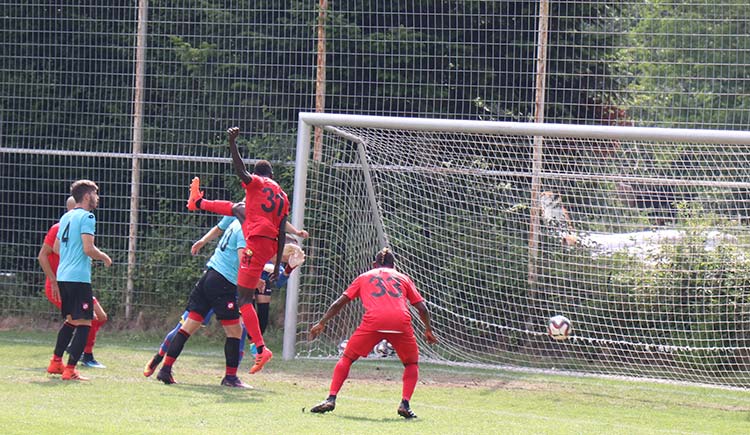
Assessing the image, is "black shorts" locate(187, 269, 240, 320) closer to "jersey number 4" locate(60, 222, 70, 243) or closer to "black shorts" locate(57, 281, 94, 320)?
"black shorts" locate(57, 281, 94, 320)

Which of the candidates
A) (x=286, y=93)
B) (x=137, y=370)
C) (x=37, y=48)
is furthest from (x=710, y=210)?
(x=37, y=48)

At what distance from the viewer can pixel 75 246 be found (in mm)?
9812

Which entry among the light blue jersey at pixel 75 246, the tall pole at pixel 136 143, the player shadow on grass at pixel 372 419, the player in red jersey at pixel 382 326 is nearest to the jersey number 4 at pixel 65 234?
the light blue jersey at pixel 75 246

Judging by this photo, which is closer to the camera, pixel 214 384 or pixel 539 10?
pixel 214 384

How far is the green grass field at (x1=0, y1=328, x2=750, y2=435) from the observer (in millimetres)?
7551

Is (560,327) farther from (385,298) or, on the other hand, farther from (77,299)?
(77,299)

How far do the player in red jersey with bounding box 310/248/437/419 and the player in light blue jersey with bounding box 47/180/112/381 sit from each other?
250 centimetres

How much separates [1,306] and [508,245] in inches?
287

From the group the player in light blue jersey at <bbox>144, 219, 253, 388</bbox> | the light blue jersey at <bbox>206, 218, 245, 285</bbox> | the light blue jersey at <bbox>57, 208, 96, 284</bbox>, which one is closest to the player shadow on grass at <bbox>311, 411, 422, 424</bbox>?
the player in light blue jersey at <bbox>144, 219, 253, 388</bbox>

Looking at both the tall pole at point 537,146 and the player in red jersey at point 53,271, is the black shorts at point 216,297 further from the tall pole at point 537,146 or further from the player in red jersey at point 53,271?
the tall pole at point 537,146

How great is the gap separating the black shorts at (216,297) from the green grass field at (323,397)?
699 mm

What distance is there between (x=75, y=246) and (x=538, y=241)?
5.52 meters

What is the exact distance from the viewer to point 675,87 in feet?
44.5

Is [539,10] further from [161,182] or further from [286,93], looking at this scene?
[161,182]
